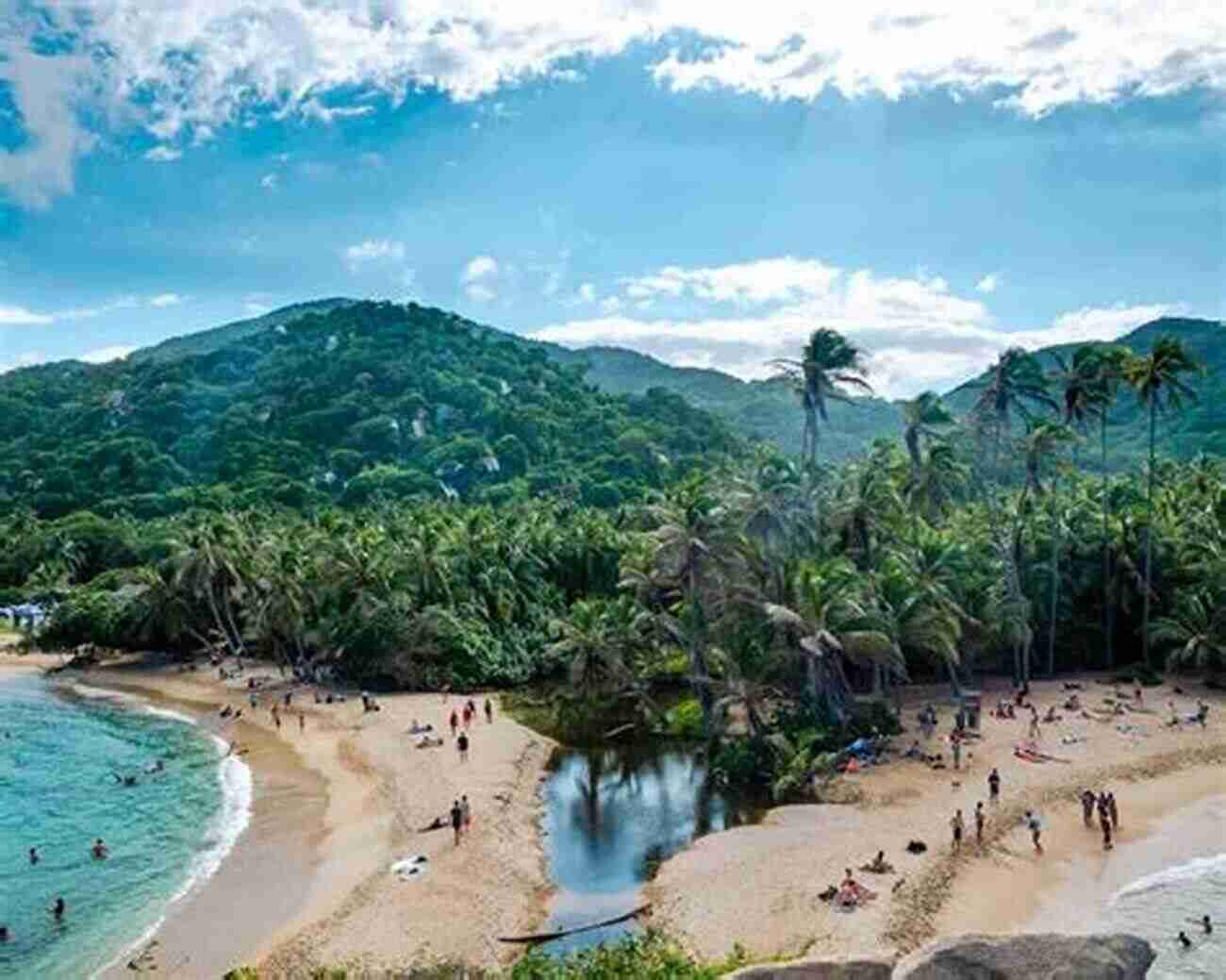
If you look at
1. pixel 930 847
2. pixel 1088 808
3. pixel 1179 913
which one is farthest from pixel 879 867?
pixel 1088 808

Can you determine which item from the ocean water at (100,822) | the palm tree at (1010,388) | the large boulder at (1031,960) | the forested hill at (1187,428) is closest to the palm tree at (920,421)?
the palm tree at (1010,388)

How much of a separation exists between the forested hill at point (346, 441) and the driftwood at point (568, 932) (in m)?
102

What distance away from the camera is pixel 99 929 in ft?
109

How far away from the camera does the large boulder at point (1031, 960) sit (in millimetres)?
12016

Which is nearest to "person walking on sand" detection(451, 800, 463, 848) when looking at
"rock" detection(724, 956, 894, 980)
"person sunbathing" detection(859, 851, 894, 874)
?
"person sunbathing" detection(859, 851, 894, 874)

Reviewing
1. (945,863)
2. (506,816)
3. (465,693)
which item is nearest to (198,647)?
(465,693)

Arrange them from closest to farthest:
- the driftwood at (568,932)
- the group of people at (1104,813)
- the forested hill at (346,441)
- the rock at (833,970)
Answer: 1. the rock at (833,970)
2. the driftwood at (568,932)
3. the group of people at (1104,813)
4. the forested hill at (346,441)

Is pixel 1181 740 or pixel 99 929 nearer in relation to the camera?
pixel 99 929

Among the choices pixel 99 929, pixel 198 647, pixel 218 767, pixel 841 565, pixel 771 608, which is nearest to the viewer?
pixel 99 929

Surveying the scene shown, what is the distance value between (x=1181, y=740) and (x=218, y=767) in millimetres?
40651

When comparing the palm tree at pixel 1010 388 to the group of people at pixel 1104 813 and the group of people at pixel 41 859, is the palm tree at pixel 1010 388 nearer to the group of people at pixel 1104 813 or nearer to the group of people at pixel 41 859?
the group of people at pixel 1104 813

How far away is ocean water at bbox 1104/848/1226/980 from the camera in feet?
90.8

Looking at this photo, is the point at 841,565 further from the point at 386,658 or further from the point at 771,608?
the point at 386,658

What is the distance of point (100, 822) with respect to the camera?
4425cm
